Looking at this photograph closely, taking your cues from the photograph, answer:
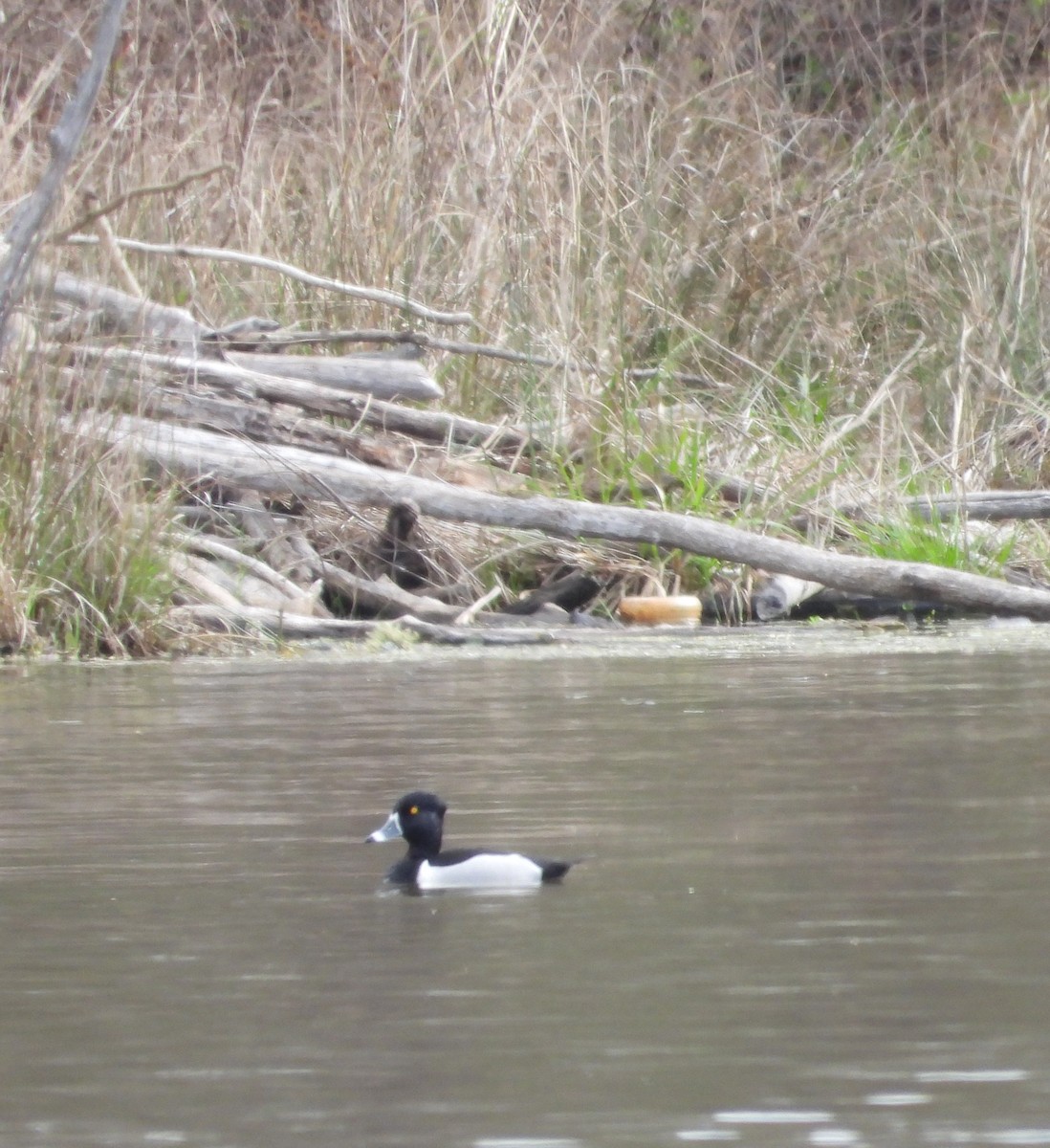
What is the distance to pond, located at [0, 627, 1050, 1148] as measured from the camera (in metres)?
3.23

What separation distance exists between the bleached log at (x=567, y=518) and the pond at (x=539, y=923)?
2129 millimetres

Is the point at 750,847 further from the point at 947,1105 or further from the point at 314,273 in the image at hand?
the point at 314,273

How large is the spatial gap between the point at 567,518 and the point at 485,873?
5.41 m

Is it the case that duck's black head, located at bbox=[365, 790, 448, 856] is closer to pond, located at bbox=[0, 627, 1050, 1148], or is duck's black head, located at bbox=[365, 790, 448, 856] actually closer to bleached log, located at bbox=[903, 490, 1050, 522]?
pond, located at bbox=[0, 627, 1050, 1148]

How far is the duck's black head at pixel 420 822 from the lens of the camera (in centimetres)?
494

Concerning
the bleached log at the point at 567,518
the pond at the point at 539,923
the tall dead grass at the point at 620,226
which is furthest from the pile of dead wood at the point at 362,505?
the pond at the point at 539,923

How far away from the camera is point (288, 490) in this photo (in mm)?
10453

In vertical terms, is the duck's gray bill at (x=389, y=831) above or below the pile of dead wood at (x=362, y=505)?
below

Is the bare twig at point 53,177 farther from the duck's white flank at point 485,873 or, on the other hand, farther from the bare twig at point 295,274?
the duck's white flank at point 485,873

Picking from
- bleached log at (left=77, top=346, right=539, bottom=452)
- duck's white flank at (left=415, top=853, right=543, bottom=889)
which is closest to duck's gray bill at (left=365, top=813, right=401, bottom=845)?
duck's white flank at (left=415, top=853, right=543, bottom=889)

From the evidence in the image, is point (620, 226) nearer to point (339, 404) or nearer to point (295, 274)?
point (295, 274)

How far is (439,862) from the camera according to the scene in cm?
487

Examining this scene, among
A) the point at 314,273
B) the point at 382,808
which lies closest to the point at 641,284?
the point at 314,273

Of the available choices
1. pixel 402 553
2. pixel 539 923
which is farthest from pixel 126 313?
pixel 539 923
